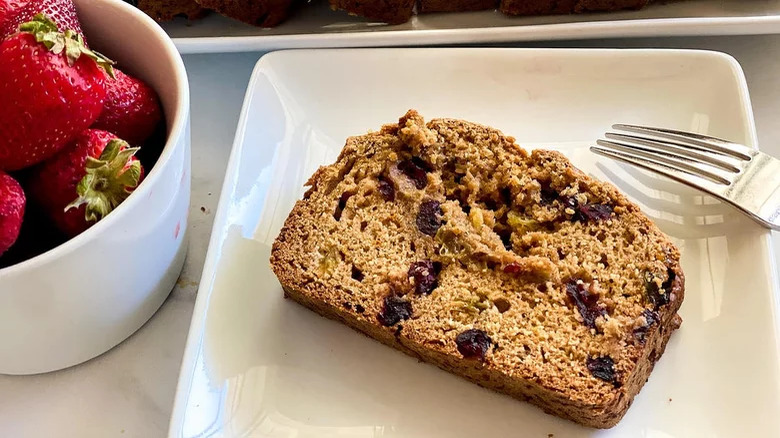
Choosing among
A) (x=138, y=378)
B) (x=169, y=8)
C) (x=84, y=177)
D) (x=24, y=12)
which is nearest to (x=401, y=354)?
(x=138, y=378)

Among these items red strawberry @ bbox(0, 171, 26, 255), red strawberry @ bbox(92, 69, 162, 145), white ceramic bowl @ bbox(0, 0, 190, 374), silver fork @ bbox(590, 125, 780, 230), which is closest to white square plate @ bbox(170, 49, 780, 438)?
silver fork @ bbox(590, 125, 780, 230)

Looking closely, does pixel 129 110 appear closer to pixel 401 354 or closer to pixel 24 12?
pixel 24 12

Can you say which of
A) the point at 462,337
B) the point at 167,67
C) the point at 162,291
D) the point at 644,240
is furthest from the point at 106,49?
the point at 644,240

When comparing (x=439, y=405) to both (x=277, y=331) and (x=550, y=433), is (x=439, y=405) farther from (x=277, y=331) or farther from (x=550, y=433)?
(x=277, y=331)

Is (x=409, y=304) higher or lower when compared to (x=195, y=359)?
higher

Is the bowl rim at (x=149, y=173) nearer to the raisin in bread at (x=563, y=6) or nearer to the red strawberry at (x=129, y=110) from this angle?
the red strawberry at (x=129, y=110)
